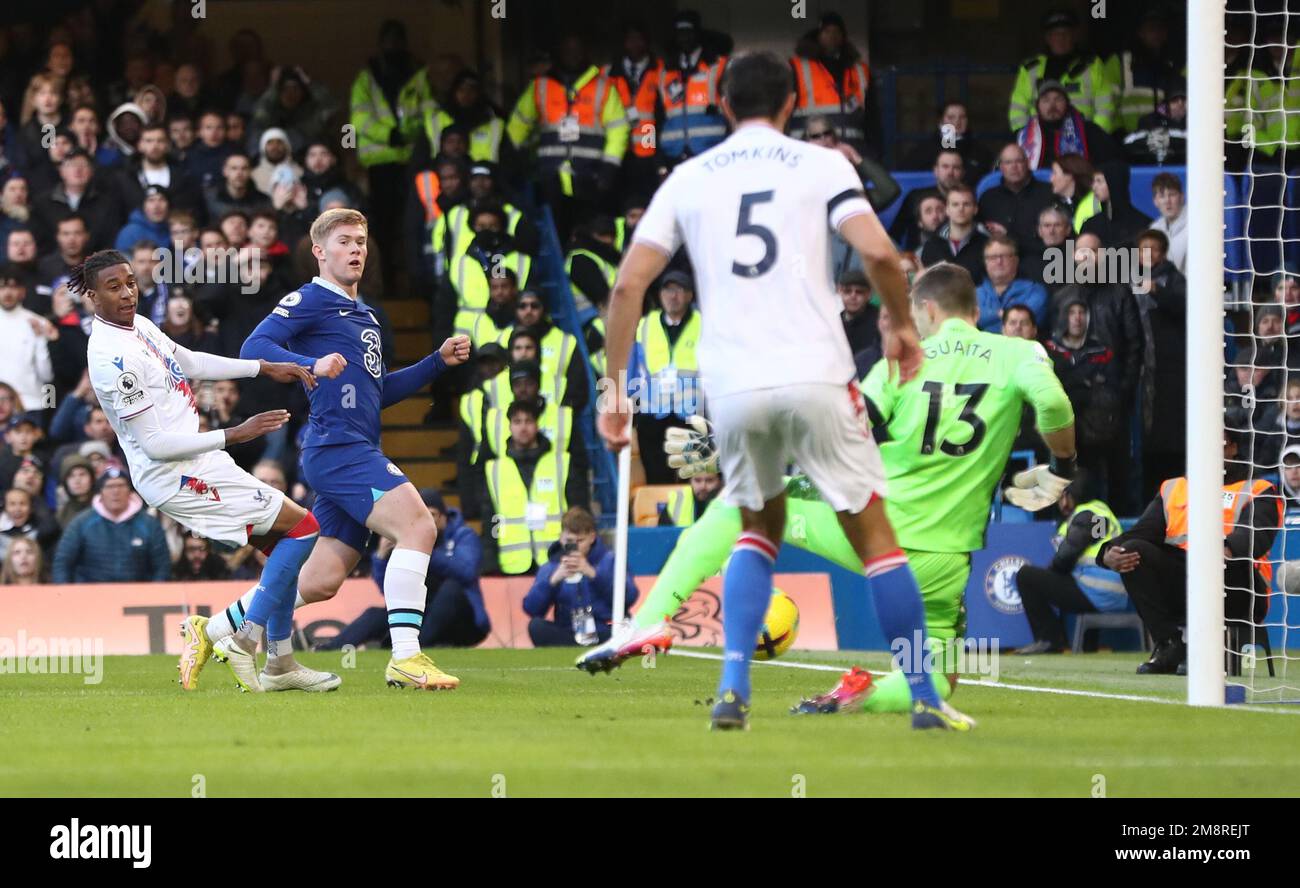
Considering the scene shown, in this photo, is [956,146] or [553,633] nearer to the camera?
[553,633]

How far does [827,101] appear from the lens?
1658cm

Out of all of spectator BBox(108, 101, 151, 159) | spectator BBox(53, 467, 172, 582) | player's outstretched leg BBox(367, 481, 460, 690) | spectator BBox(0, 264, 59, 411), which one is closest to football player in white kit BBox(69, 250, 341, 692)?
player's outstretched leg BBox(367, 481, 460, 690)

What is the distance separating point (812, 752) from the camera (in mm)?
6285

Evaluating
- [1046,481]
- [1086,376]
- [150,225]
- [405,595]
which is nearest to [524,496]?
[150,225]

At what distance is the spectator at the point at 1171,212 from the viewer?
1517cm

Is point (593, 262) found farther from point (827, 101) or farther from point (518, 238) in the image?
point (827, 101)

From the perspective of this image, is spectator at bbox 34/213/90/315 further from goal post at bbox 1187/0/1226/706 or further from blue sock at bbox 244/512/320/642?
goal post at bbox 1187/0/1226/706

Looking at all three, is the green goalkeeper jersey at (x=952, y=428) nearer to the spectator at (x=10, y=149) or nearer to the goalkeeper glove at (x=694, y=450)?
the goalkeeper glove at (x=694, y=450)

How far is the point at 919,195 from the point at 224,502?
25.2 ft

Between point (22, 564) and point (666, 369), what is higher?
point (666, 369)

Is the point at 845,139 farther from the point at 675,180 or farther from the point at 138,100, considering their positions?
the point at 675,180

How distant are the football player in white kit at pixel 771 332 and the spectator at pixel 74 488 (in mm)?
9070

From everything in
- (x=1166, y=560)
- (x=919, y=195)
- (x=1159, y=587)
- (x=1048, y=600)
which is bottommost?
(x=1048, y=600)

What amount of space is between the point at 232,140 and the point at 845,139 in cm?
521
